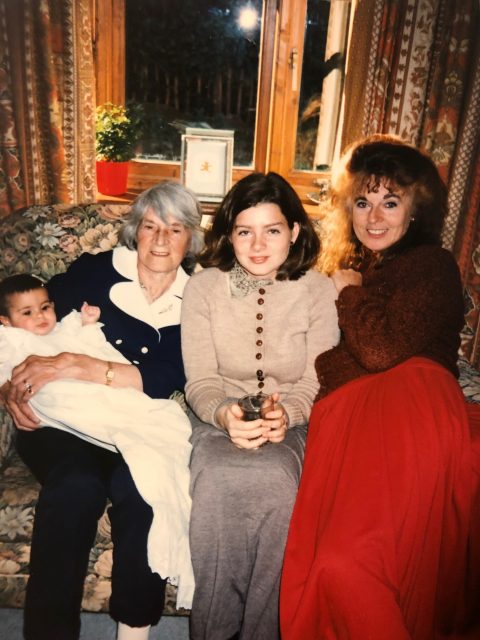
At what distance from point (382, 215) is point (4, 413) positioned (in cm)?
141

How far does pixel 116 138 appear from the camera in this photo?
3453 millimetres

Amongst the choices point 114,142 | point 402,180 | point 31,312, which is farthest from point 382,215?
point 114,142

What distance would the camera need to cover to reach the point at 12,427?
1.70m

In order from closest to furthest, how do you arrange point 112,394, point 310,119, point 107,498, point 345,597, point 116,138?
point 345,597, point 107,498, point 112,394, point 116,138, point 310,119

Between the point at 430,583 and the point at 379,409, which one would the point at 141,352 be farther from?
the point at 430,583

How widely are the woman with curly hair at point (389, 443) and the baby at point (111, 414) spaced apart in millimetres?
326

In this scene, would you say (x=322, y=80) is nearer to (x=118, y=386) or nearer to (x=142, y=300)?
(x=142, y=300)

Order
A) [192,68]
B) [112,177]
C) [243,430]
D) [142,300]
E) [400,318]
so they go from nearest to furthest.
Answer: [243,430] < [400,318] < [142,300] < [112,177] < [192,68]

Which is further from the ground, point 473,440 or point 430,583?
point 473,440

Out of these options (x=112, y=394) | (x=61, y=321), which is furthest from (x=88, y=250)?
(x=112, y=394)

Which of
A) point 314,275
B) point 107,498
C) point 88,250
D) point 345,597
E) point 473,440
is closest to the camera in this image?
point 345,597

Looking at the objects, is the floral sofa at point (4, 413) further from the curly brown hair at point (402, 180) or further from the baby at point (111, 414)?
the curly brown hair at point (402, 180)

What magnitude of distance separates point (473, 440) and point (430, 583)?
368 mm

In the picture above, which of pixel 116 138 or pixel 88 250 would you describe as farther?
pixel 116 138
